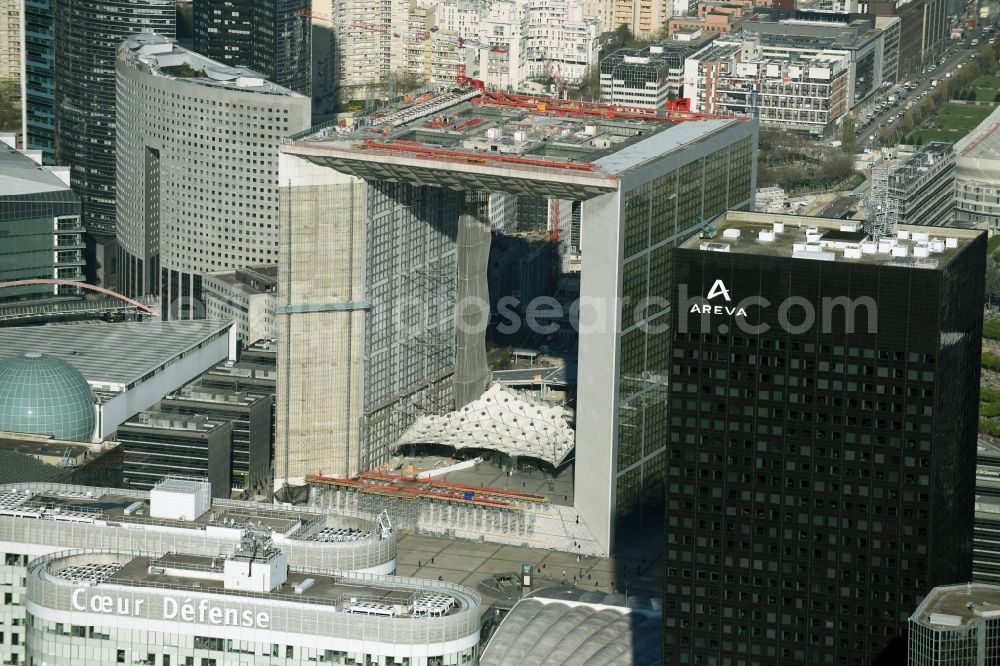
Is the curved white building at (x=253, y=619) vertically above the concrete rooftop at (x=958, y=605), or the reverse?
the concrete rooftop at (x=958, y=605)

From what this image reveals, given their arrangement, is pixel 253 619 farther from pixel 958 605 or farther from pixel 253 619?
pixel 958 605

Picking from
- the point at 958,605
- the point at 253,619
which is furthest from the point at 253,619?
the point at 958,605

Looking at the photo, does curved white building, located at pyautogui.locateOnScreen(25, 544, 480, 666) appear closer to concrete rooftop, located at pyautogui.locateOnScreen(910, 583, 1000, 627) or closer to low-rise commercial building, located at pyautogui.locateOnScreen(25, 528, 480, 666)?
low-rise commercial building, located at pyautogui.locateOnScreen(25, 528, 480, 666)

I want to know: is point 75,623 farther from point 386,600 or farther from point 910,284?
point 910,284

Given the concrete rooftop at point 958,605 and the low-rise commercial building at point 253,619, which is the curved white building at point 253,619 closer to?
the low-rise commercial building at point 253,619

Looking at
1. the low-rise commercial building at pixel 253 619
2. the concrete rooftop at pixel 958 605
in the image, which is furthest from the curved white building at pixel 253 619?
the concrete rooftop at pixel 958 605

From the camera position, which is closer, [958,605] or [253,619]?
[958,605]

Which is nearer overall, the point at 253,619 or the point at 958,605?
the point at 958,605

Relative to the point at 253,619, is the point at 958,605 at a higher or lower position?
higher

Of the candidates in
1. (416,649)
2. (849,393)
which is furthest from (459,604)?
(849,393)
